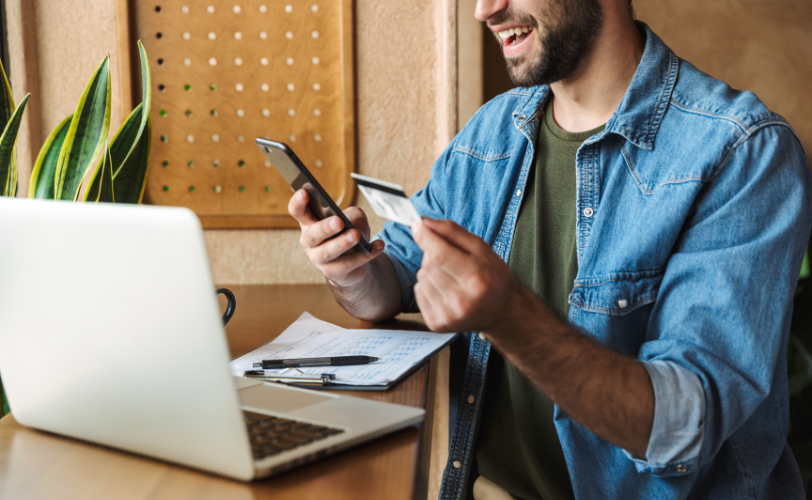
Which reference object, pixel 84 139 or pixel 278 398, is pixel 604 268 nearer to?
pixel 278 398

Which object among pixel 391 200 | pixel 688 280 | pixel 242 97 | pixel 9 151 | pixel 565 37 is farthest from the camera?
pixel 242 97

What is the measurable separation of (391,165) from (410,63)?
0.78 feet

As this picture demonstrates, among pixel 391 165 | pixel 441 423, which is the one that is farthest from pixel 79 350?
pixel 441 423

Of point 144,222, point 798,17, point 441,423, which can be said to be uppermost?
point 798,17

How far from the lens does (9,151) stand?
0.86m

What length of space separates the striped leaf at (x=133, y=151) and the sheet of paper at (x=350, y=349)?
1.05ft

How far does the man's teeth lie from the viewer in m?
1.05

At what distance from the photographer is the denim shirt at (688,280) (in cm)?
70

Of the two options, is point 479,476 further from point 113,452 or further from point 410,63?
point 410,63

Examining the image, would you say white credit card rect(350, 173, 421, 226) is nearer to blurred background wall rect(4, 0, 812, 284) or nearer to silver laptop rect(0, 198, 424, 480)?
silver laptop rect(0, 198, 424, 480)

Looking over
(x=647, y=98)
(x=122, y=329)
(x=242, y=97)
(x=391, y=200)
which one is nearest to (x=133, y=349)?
(x=122, y=329)

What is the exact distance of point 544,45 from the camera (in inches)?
40.0

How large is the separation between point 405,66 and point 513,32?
1.40 feet

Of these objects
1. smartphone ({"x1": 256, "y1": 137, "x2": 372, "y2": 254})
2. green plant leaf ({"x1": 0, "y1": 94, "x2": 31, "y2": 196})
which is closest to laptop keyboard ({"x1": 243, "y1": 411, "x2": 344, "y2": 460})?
smartphone ({"x1": 256, "y1": 137, "x2": 372, "y2": 254})
